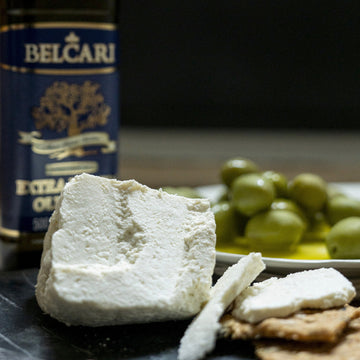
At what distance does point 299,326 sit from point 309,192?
0.57 meters

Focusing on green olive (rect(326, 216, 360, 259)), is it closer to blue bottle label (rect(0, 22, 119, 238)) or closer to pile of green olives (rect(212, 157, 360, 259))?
pile of green olives (rect(212, 157, 360, 259))

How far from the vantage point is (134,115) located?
335 cm

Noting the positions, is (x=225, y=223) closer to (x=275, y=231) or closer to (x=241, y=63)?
(x=275, y=231)

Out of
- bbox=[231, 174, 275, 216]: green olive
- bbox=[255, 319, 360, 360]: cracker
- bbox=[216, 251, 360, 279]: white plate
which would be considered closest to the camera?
bbox=[255, 319, 360, 360]: cracker

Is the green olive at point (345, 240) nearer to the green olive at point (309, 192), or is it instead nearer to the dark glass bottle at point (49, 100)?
the green olive at point (309, 192)

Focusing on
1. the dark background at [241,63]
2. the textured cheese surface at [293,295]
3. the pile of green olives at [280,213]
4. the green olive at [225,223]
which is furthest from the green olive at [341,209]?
the dark background at [241,63]

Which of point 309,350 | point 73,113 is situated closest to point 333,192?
point 73,113

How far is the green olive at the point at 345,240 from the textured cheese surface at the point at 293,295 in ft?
0.59

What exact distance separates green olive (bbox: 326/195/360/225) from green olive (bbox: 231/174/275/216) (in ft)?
0.47

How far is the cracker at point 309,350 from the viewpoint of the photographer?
2.56 feet

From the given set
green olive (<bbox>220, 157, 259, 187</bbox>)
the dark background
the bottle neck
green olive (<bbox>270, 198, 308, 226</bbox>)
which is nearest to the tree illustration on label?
the bottle neck

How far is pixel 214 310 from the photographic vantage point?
86 centimetres

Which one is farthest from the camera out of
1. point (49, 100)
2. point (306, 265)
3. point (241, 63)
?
point (241, 63)

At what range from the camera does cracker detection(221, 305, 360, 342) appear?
0.81 metres
